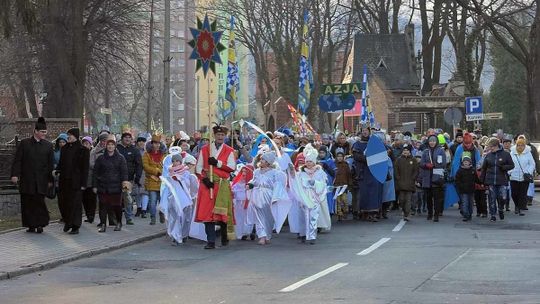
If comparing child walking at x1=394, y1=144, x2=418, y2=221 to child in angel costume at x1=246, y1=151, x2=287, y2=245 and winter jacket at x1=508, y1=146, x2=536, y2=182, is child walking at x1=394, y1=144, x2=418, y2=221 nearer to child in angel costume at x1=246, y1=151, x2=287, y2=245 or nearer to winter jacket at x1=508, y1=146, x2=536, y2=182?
winter jacket at x1=508, y1=146, x2=536, y2=182

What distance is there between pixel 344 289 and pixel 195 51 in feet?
26.1

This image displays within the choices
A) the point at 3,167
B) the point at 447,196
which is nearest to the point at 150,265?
the point at 3,167

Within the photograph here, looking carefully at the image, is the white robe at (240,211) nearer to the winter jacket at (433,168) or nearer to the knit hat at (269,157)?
the knit hat at (269,157)

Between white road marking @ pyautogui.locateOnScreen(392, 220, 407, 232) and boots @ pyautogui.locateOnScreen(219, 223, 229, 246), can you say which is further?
white road marking @ pyautogui.locateOnScreen(392, 220, 407, 232)

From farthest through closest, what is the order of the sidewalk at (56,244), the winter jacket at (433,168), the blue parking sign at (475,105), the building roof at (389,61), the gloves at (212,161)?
1. the building roof at (389,61)
2. the blue parking sign at (475,105)
3. the winter jacket at (433,168)
4. the gloves at (212,161)
5. the sidewalk at (56,244)

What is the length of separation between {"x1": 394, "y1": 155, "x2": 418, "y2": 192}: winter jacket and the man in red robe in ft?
18.9

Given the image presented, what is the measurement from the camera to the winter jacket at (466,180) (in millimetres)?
18547

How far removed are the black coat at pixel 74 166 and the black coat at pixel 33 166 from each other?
24 cm

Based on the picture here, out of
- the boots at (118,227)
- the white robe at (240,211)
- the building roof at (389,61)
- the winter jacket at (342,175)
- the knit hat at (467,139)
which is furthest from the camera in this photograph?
the building roof at (389,61)

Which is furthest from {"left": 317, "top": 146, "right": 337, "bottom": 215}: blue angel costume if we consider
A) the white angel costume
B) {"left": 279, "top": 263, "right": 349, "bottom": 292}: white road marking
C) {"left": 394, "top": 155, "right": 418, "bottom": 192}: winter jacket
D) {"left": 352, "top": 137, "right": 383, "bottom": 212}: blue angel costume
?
{"left": 279, "top": 263, "right": 349, "bottom": 292}: white road marking

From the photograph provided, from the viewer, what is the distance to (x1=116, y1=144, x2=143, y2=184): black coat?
17484 mm

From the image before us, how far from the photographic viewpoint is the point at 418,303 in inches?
330

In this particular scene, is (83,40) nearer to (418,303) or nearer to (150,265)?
(150,265)

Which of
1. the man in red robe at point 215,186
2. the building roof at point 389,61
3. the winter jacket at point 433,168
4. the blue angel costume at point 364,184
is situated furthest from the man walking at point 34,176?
the building roof at point 389,61
